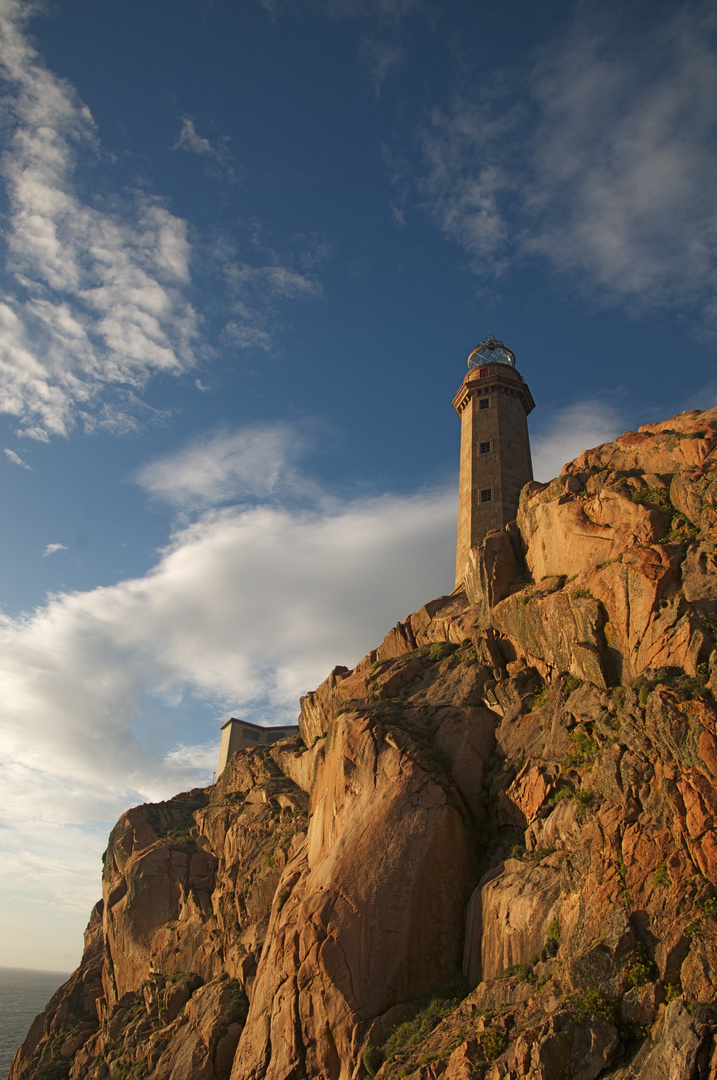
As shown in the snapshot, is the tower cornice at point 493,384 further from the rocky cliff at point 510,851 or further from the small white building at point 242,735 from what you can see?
→ the small white building at point 242,735

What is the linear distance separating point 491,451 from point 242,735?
41.1 metres

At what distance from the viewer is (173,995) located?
4131 centimetres

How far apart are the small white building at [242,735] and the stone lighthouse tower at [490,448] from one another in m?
34.2

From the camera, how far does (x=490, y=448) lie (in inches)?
2211

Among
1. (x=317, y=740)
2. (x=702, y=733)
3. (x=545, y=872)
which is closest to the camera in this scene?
(x=702, y=733)

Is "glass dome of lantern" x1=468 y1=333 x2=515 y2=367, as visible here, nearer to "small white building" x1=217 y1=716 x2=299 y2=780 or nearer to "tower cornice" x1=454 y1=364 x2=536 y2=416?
"tower cornice" x1=454 y1=364 x2=536 y2=416

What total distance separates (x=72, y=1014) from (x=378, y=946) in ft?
123

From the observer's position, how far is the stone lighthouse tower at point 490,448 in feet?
174

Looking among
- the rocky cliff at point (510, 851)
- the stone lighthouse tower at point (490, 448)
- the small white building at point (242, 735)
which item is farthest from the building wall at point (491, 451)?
the small white building at point (242, 735)

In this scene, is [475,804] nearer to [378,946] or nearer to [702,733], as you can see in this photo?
[378,946]

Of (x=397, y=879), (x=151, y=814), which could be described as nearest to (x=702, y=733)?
(x=397, y=879)

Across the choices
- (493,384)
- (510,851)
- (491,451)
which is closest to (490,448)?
(491,451)

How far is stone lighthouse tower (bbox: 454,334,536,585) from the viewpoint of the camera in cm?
5298

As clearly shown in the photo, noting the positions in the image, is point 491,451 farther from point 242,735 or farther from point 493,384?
point 242,735
